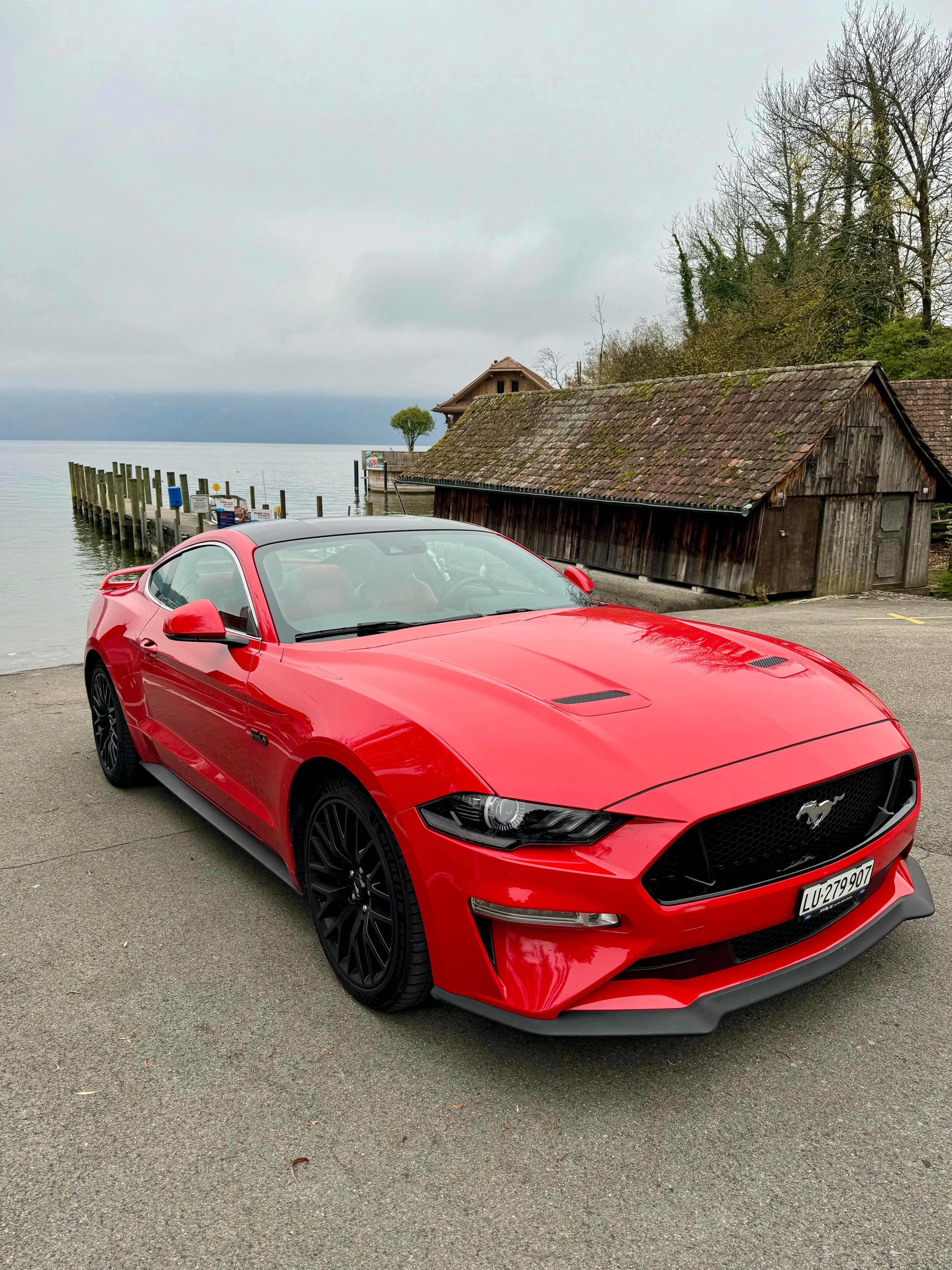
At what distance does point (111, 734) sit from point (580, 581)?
2.80 meters

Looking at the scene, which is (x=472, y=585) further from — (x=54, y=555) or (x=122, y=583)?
(x=54, y=555)

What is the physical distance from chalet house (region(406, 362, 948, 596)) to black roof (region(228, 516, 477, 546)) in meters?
13.2

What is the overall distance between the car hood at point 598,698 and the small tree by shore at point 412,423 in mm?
99642

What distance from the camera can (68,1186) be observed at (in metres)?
2.19

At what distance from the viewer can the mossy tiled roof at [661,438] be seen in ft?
57.4

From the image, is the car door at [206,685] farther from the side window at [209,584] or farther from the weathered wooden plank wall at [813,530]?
the weathered wooden plank wall at [813,530]

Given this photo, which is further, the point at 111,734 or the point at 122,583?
the point at 122,583

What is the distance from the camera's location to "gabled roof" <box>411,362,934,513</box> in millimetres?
17484

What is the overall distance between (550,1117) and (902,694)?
5156 millimetres

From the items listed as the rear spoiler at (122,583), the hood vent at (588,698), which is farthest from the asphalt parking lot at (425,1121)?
the rear spoiler at (122,583)

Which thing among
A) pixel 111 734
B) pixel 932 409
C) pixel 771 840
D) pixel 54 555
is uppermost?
pixel 932 409

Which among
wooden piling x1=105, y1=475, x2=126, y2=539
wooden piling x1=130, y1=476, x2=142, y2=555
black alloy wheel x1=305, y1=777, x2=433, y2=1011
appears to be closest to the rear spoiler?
black alloy wheel x1=305, y1=777, x2=433, y2=1011

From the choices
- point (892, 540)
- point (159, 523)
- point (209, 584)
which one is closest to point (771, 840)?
point (209, 584)

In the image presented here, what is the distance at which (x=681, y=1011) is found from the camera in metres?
2.26
